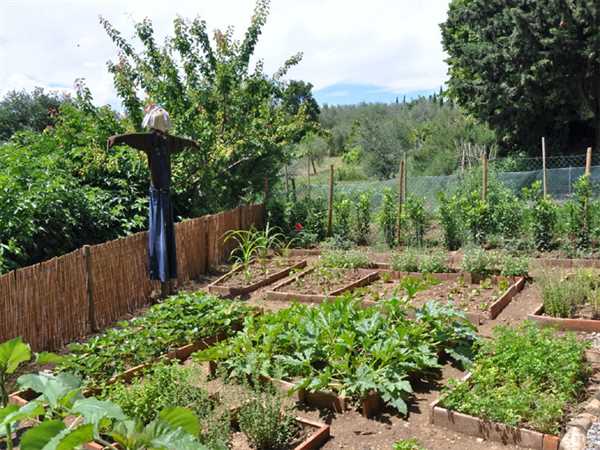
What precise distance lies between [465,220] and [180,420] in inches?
315

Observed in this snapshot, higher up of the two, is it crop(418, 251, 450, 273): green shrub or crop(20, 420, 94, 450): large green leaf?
crop(20, 420, 94, 450): large green leaf

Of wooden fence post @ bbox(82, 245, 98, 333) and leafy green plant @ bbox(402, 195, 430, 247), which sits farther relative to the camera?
leafy green plant @ bbox(402, 195, 430, 247)

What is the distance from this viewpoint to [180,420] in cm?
183

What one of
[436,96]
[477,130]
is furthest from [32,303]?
[436,96]

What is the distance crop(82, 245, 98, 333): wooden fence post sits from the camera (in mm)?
6194

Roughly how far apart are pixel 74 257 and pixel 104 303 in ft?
2.45

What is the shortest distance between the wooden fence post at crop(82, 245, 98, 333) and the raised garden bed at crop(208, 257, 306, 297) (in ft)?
6.44

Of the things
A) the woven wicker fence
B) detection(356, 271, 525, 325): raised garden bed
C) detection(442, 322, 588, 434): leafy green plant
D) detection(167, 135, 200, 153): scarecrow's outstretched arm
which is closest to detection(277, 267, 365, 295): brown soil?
detection(356, 271, 525, 325): raised garden bed

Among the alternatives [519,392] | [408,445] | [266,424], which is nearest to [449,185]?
[519,392]

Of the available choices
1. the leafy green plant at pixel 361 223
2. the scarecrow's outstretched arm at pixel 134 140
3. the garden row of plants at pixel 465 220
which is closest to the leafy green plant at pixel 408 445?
the scarecrow's outstretched arm at pixel 134 140

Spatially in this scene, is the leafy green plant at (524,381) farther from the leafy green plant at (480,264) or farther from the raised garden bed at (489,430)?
the leafy green plant at (480,264)

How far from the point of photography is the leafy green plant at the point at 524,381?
358 cm

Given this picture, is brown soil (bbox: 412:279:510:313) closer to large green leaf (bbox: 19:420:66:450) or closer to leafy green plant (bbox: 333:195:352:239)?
leafy green plant (bbox: 333:195:352:239)

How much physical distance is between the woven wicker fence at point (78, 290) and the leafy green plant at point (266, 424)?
2.72 meters
